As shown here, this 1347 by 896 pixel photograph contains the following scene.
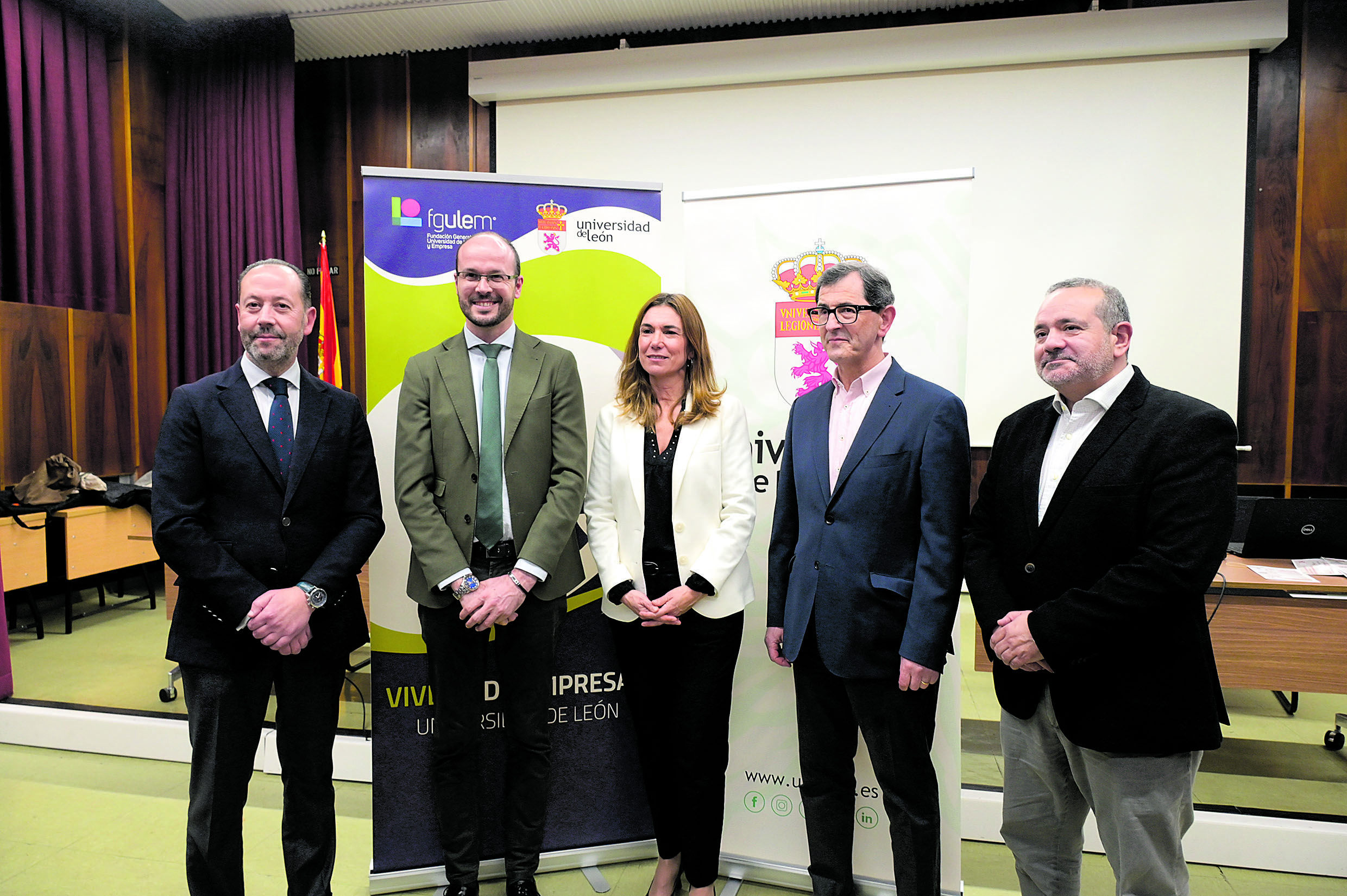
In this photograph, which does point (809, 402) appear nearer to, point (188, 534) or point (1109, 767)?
point (1109, 767)

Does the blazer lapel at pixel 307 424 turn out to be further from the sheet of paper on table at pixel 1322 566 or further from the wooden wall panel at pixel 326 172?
the wooden wall panel at pixel 326 172

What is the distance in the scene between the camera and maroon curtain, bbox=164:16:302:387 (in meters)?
5.62

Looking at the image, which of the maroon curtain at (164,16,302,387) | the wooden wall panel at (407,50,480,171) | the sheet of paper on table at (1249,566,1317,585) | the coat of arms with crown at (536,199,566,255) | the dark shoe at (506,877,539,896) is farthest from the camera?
the wooden wall panel at (407,50,480,171)

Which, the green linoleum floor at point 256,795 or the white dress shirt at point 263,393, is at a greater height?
the white dress shirt at point 263,393

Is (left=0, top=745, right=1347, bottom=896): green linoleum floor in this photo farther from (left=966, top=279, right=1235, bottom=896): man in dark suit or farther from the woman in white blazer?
(left=966, top=279, right=1235, bottom=896): man in dark suit

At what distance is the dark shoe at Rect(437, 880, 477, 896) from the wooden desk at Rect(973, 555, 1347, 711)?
1877 millimetres

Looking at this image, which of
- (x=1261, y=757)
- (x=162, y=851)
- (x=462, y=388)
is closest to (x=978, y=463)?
(x=1261, y=757)

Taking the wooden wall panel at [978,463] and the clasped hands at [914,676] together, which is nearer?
the clasped hands at [914,676]

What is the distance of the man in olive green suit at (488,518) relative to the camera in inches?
81.8

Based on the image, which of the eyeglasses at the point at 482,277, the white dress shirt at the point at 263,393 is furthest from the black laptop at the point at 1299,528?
the white dress shirt at the point at 263,393

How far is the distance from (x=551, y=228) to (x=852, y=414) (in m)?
1.23

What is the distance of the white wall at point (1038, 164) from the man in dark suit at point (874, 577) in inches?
136

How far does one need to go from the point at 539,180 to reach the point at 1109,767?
2.30 metres

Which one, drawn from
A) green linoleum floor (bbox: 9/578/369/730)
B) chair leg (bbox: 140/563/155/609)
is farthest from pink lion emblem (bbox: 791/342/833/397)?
chair leg (bbox: 140/563/155/609)
